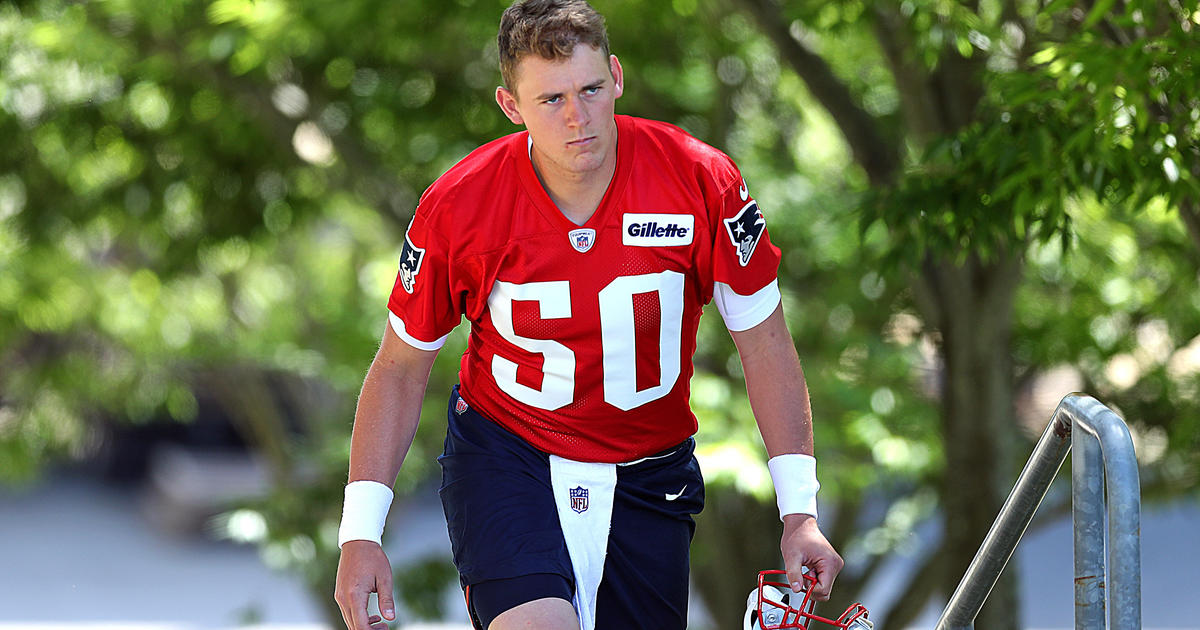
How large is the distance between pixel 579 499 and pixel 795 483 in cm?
43

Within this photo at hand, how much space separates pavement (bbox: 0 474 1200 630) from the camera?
15.8 metres

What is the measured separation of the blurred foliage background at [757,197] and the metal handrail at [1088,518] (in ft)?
4.79

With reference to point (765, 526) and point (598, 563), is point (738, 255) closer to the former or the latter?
point (598, 563)

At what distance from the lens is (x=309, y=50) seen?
22.2ft

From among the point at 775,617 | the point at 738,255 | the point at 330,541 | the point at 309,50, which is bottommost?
the point at 775,617

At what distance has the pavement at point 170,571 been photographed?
15844mm

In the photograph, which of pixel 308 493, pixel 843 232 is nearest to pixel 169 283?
pixel 308 493

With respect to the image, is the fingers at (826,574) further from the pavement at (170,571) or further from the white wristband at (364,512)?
the pavement at (170,571)

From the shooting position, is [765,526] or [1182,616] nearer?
[765,526]

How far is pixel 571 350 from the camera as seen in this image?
2.53 m

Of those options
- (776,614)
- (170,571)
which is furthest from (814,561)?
(170,571)

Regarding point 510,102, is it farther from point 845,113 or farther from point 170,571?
point 170,571

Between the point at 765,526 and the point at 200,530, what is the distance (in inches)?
505

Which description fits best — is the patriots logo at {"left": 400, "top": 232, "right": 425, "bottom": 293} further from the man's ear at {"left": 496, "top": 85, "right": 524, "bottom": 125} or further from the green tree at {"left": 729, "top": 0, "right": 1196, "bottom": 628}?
the green tree at {"left": 729, "top": 0, "right": 1196, "bottom": 628}
